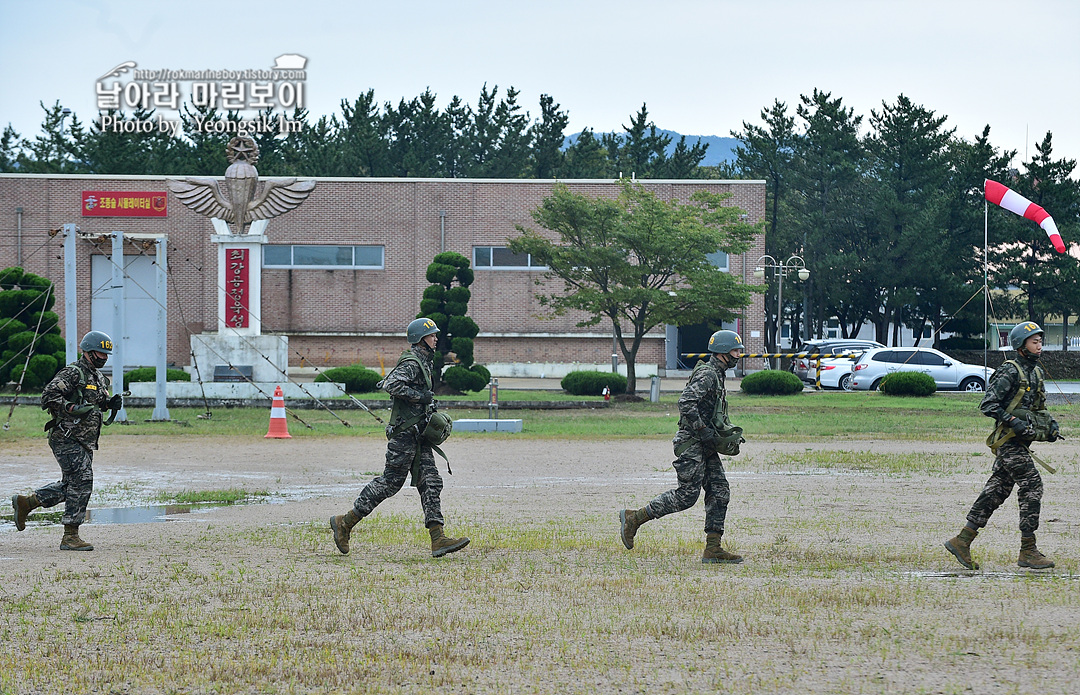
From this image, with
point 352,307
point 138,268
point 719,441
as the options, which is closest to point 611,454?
point 719,441

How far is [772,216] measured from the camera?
70.1 meters

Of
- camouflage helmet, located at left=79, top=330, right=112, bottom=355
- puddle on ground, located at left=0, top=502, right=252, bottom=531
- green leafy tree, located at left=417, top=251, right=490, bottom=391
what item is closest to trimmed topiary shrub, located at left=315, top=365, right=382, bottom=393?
green leafy tree, located at left=417, top=251, right=490, bottom=391

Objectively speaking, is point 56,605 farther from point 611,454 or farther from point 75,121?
point 75,121

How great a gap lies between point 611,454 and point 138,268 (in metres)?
33.1

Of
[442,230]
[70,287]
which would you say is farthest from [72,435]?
[442,230]

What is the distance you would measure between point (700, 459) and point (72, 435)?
5.19 metres

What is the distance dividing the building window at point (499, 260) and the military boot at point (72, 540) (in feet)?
119

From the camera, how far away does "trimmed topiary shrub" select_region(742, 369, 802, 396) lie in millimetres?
33281

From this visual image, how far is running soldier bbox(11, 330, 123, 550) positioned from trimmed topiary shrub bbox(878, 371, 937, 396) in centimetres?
2586

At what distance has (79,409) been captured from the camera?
32.4 feet

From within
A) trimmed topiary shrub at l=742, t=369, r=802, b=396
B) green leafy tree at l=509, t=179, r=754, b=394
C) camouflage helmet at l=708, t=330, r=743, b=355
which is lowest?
trimmed topiary shrub at l=742, t=369, r=802, b=396

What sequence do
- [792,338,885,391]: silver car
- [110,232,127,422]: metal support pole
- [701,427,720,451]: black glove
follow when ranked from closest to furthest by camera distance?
[701,427,720,451]: black glove, [110,232,127,422]: metal support pole, [792,338,885,391]: silver car

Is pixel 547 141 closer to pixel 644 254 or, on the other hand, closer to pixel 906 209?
pixel 906 209

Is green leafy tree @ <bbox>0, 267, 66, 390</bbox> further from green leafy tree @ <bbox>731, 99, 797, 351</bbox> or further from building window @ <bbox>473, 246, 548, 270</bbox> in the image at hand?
green leafy tree @ <bbox>731, 99, 797, 351</bbox>
